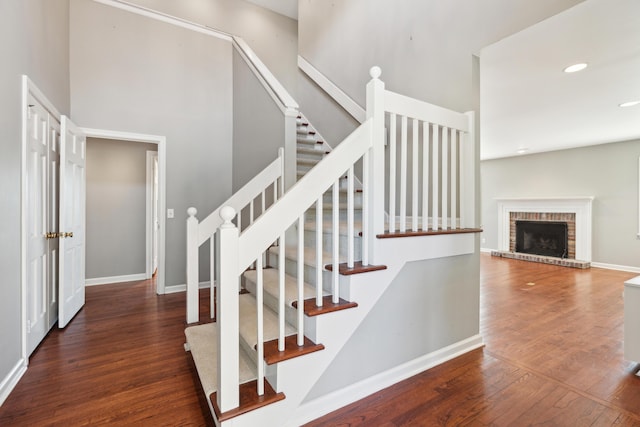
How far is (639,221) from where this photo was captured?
16.9 feet

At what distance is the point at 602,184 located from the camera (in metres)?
5.59

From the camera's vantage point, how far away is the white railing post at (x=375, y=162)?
1.75 metres

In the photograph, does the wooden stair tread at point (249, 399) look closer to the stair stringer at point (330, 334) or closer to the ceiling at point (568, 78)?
the stair stringer at point (330, 334)

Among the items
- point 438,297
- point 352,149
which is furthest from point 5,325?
point 438,297

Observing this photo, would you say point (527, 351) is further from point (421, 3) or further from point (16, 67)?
point (16, 67)

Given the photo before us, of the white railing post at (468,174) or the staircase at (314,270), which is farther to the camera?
the white railing post at (468,174)

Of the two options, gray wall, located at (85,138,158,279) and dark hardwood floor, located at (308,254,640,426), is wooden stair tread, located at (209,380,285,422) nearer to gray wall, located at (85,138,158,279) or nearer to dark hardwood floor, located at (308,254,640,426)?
dark hardwood floor, located at (308,254,640,426)

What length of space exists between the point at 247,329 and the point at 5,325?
1.46 metres

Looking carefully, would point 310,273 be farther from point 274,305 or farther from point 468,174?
point 468,174

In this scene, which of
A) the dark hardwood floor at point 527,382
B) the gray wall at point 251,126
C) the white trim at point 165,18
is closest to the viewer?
the dark hardwood floor at point 527,382

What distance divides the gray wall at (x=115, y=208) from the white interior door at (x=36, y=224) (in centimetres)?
195

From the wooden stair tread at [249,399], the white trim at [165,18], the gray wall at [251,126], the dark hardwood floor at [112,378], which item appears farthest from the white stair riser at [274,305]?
the white trim at [165,18]

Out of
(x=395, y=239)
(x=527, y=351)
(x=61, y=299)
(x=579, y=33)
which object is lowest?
(x=527, y=351)

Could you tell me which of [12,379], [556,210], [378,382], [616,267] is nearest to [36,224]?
[12,379]
